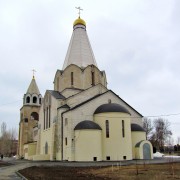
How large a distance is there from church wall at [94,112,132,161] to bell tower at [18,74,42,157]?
21860 millimetres

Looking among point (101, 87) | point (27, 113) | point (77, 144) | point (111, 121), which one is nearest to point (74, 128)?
point (77, 144)

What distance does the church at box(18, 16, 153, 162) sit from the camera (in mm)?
29109

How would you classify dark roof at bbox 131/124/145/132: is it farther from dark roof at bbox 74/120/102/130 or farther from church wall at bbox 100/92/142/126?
dark roof at bbox 74/120/102/130

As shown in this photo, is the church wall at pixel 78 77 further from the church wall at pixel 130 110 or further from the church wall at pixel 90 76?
the church wall at pixel 130 110

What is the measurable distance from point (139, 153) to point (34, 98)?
25.4 meters

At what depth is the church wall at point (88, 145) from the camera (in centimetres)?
2825

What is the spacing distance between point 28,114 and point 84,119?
20396 millimetres

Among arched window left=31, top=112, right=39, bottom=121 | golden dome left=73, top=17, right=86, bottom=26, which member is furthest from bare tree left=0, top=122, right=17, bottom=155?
golden dome left=73, top=17, right=86, bottom=26

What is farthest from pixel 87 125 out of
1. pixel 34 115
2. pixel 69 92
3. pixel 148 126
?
pixel 148 126

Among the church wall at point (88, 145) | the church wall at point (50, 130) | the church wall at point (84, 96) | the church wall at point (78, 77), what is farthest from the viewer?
the church wall at point (78, 77)

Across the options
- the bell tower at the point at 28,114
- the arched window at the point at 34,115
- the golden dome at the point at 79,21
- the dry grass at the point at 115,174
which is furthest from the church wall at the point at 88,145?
the arched window at the point at 34,115

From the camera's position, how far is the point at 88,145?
28359 millimetres

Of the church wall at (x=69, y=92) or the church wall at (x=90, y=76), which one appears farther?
the church wall at (x=90, y=76)

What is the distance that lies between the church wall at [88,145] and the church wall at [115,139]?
107cm
